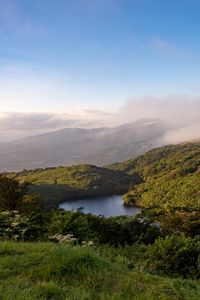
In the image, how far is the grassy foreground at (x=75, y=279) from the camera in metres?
4.75

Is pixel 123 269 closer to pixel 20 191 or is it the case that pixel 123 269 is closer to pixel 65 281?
pixel 65 281

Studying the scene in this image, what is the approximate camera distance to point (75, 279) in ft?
17.8

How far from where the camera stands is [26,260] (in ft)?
20.2

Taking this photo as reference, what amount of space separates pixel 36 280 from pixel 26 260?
3.01ft

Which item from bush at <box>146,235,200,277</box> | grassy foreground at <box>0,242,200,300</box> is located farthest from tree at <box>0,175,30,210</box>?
grassy foreground at <box>0,242,200,300</box>

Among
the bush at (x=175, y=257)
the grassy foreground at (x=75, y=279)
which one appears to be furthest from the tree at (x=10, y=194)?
the grassy foreground at (x=75, y=279)

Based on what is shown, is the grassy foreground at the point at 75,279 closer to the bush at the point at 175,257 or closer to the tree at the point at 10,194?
the bush at the point at 175,257

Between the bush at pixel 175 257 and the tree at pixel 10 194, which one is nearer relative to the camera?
the bush at pixel 175 257

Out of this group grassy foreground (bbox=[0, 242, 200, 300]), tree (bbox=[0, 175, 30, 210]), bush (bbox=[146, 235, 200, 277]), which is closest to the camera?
grassy foreground (bbox=[0, 242, 200, 300])

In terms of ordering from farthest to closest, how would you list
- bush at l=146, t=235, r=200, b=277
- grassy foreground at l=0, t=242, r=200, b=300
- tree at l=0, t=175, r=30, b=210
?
tree at l=0, t=175, r=30, b=210
bush at l=146, t=235, r=200, b=277
grassy foreground at l=0, t=242, r=200, b=300

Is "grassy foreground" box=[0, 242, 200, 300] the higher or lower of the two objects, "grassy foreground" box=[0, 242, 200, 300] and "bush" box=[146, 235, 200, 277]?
the higher

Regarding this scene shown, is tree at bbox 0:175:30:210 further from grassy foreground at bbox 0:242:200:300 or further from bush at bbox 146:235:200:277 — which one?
grassy foreground at bbox 0:242:200:300

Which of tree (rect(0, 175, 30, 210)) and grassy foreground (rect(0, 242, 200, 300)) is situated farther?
tree (rect(0, 175, 30, 210))

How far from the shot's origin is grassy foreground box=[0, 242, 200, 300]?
4.75 m
